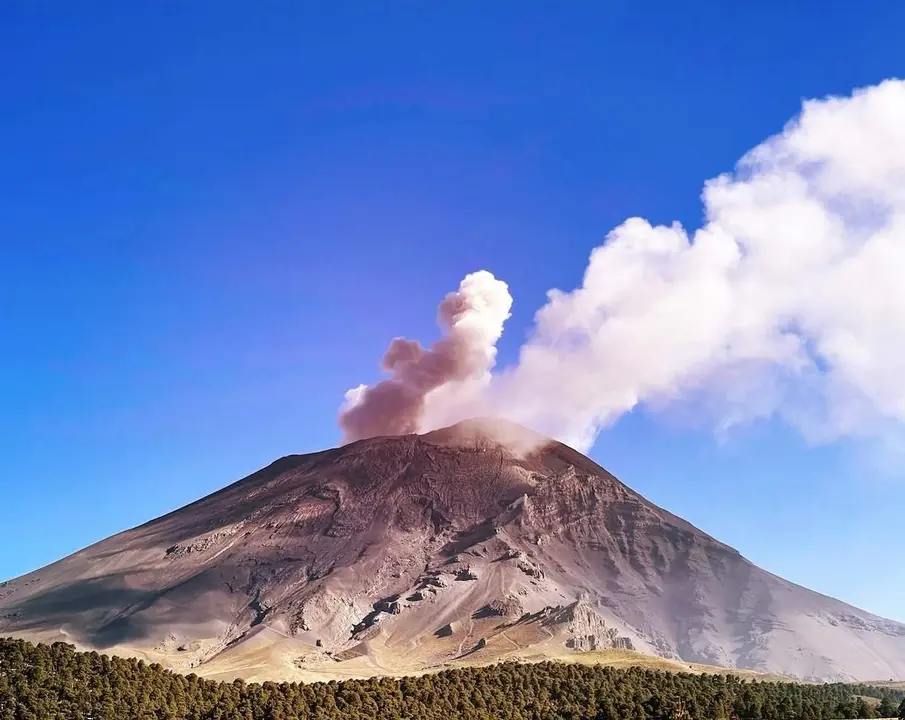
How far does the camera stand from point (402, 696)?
91.3 meters

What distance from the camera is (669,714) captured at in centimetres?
9481

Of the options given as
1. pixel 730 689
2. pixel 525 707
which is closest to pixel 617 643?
pixel 730 689

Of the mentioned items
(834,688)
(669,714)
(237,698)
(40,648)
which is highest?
(40,648)

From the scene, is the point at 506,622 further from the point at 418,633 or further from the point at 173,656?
the point at 173,656

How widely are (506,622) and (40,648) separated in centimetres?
13148

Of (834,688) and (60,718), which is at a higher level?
(60,718)

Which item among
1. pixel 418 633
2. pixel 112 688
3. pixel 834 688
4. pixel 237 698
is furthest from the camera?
pixel 418 633

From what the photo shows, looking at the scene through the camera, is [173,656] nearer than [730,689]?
No

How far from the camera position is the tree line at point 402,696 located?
7500cm

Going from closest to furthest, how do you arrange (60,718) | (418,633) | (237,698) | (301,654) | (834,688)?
(60,718), (237,698), (834,688), (301,654), (418,633)

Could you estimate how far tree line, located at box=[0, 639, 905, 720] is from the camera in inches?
2953

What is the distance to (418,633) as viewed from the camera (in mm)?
196000

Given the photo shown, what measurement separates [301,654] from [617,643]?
6639cm

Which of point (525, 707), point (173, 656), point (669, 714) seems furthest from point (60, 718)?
point (173, 656)
